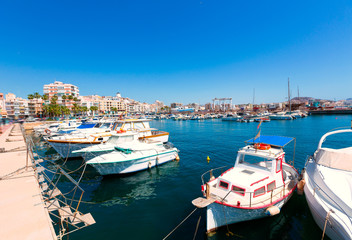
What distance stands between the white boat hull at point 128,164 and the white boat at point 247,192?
26.8ft

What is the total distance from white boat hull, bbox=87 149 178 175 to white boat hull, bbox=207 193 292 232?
892cm

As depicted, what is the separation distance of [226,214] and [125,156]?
10.1m

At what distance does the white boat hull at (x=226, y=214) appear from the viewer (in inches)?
293

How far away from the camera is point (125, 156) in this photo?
48.3 feet

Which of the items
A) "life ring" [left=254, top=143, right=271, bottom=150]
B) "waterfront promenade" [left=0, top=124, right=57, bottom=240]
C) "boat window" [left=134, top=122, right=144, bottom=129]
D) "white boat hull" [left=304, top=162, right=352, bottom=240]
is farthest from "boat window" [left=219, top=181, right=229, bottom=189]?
"boat window" [left=134, top=122, right=144, bottom=129]

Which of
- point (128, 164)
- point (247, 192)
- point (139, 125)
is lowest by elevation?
point (128, 164)

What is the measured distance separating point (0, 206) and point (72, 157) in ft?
49.5

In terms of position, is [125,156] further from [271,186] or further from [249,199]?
[271,186]

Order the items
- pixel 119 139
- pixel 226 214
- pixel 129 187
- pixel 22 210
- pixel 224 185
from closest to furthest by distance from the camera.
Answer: pixel 22 210 < pixel 226 214 < pixel 224 185 < pixel 129 187 < pixel 119 139

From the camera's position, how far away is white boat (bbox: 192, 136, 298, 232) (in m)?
7.40

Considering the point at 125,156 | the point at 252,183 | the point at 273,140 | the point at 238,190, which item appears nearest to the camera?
the point at 238,190

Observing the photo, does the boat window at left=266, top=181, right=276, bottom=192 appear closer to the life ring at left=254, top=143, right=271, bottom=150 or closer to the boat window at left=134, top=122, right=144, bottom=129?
the life ring at left=254, top=143, right=271, bottom=150

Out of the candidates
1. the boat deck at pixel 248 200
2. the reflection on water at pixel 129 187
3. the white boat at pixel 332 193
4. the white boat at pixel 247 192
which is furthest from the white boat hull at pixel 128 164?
the white boat at pixel 332 193

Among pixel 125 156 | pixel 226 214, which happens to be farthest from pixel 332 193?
pixel 125 156
